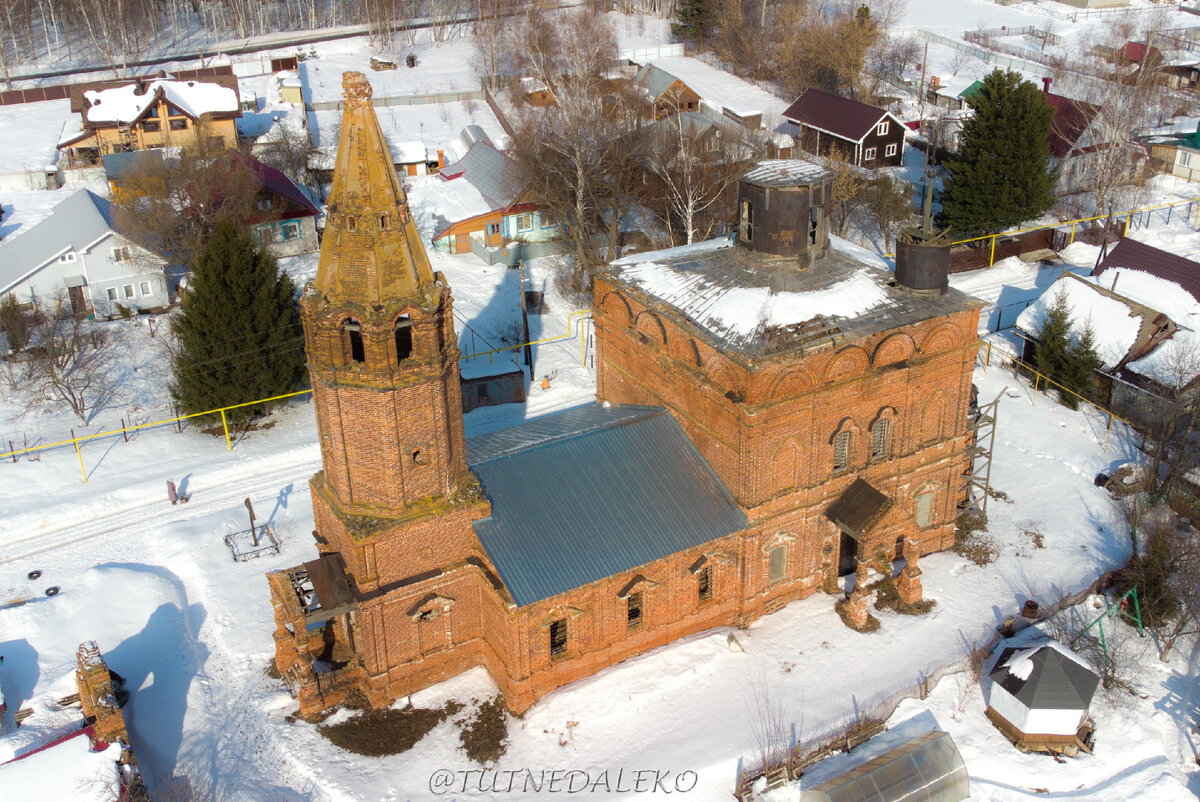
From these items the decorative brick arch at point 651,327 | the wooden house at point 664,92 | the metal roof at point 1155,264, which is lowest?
the metal roof at point 1155,264

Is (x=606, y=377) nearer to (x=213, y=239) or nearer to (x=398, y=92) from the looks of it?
(x=213, y=239)

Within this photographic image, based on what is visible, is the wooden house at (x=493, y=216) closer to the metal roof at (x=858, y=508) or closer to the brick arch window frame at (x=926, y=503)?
the brick arch window frame at (x=926, y=503)

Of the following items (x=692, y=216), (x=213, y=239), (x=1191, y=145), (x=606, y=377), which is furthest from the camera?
(x=1191, y=145)

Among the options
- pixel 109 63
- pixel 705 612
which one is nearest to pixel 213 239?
pixel 705 612

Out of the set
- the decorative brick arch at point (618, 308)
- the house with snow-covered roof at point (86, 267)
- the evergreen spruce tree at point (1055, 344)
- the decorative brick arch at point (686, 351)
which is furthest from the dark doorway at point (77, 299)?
the evergreen spruce tree at point (1055, 344)

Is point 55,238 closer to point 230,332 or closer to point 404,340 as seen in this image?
point 230,332

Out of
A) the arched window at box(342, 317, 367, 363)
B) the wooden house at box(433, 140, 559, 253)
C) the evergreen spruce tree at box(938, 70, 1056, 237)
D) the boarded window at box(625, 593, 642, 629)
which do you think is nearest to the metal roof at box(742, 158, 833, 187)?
the boarded window at box(625, 593, 642, 629)
